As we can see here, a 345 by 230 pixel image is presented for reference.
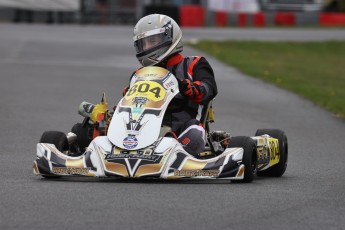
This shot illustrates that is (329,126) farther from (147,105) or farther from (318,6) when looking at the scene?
(318,6)

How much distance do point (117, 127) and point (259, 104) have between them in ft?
30.3

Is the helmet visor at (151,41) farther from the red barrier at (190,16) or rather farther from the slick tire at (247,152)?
the red barrier at (190,16)

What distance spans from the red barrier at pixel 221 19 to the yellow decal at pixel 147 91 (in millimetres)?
41255

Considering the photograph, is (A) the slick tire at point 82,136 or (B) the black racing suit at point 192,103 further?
(A) the slick tire at point 82,136

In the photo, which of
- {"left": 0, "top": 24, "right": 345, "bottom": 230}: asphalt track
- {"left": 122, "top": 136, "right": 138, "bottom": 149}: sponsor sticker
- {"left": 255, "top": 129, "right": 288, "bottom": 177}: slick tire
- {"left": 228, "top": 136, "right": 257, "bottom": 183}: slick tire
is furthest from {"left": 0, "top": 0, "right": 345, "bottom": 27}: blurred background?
{"left": 122, "top": 136, "right": 138, "bottom": 149}: sponsor sticker

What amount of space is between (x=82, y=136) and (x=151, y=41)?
0.96 metres

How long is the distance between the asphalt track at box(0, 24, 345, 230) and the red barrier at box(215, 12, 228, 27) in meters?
24.0

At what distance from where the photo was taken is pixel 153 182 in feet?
27.9

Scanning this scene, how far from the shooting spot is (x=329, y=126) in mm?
14883

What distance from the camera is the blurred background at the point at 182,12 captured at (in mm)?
44938

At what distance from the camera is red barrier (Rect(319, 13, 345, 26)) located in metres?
55.4

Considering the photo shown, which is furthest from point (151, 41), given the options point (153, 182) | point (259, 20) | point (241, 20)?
point (259, 20)

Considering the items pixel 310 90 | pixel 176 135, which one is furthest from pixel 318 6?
pixel 176 135

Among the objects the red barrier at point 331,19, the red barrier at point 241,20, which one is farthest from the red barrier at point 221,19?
the red barrier at point 331,19
